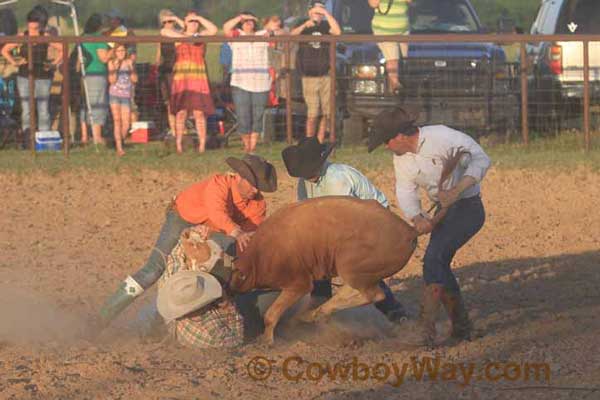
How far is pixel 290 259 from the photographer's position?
7715mm

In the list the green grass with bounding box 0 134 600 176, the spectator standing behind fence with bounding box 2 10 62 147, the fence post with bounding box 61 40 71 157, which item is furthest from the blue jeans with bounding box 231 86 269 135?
the spectator standing behind fence with bounding box 2 10 62 147

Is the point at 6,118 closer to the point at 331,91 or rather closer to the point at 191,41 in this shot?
the point at 191,41

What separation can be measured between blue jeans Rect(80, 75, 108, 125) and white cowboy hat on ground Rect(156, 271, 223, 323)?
835 centimetres

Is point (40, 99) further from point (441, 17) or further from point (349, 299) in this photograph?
point (349, 299)

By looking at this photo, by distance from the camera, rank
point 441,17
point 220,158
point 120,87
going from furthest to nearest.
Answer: point 441,17, point 120,87, point 220,158

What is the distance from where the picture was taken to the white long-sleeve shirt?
7.84m

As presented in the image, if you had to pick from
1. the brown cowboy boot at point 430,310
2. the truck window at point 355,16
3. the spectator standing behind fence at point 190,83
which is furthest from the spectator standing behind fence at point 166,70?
the brown cowboy boot at point 430,310

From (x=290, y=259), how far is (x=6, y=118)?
367 inches

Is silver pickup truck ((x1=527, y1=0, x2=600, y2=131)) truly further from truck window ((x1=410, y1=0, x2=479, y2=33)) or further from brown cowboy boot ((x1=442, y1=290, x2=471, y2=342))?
brown cowboy boot ((x1=442, y1=290, x2=471, y2=342))

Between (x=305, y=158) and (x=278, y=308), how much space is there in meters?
0.89

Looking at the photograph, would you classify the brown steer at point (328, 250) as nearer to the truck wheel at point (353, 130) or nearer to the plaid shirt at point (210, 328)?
the plaid shirt at point (210, 328)

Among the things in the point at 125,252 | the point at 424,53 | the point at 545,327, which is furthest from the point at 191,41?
the point at 545,327

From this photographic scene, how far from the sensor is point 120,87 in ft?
50.9

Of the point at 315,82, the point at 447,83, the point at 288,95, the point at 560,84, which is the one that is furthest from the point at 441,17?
the point at 288,95
